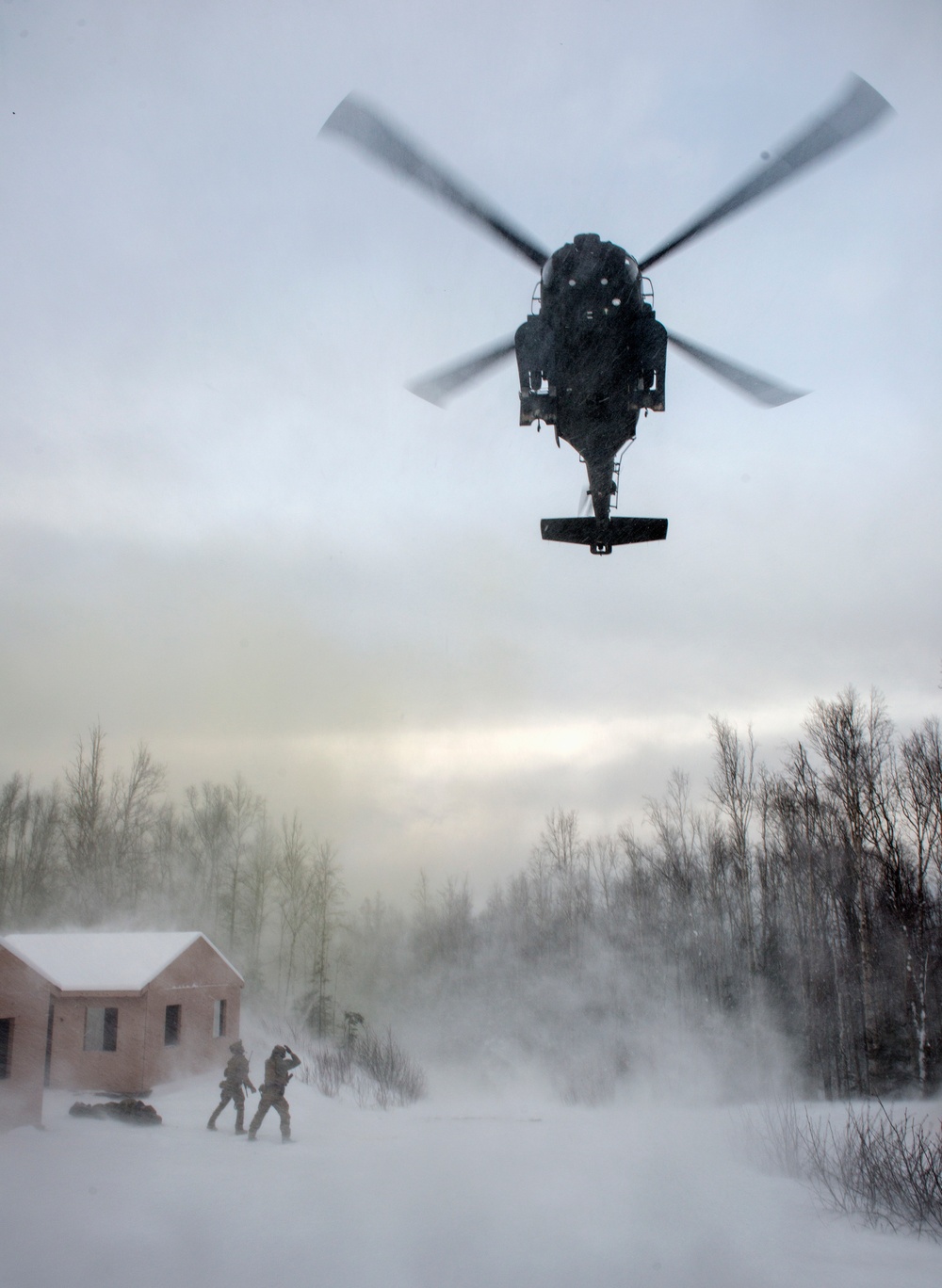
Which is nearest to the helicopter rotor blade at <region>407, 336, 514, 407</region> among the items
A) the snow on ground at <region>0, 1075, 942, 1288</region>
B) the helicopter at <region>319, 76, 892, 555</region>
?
the helicopter at <region>319, 76, 892, 555</region>

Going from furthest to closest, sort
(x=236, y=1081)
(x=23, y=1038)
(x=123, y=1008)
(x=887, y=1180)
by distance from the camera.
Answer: (x=123, y=1008)
(x=236, y=1081)
(x=23, y=1038)
(x=887, y=1180)

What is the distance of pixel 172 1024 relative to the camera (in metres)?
16.3

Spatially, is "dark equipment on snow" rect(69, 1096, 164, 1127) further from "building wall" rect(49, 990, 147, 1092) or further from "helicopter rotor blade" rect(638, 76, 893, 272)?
"helicopter rotor blade" rect(638, 76, 893, 272)

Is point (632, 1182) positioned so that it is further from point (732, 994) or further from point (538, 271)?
point (732, 994)

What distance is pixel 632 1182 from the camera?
1055cm

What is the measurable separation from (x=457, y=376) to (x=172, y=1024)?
1602 centimetres

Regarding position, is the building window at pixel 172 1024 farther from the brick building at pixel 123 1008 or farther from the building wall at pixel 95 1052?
the building wall at pixel 95 1052

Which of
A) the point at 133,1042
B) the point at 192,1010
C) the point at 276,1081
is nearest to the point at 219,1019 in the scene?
the point at 192,1010

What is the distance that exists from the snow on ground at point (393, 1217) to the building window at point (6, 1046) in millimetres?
825

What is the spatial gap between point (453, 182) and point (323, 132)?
0.80m

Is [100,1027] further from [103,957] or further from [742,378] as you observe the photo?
[742,378]

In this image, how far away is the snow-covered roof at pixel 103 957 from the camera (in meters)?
15.0

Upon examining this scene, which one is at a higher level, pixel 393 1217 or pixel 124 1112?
pixel 393 1217

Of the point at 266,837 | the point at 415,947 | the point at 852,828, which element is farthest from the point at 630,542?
the point at 415,947
